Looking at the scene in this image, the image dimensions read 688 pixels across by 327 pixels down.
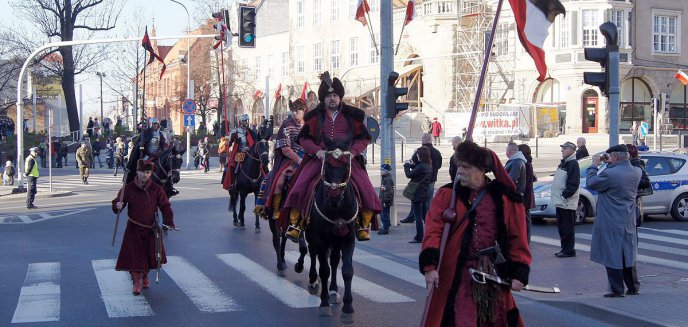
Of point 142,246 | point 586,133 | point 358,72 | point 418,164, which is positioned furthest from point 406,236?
point 358,72

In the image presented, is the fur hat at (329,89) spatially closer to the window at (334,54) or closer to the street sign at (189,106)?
the street sign at (189,106)

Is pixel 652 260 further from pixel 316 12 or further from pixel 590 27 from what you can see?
pixel 316 12

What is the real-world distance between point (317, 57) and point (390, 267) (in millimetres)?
56526

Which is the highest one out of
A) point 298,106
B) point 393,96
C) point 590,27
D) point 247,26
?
point 590,27

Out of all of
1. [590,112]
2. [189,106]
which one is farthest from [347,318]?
[590,112]

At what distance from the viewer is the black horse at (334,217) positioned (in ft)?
29.8

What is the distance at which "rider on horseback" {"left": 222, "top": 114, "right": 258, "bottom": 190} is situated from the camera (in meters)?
17.9

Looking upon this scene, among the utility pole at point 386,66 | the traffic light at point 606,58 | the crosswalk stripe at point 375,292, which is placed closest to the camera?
the crosswalk stripe at point 375,292

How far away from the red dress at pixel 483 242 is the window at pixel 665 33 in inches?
1985

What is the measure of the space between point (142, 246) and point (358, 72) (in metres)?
53.5

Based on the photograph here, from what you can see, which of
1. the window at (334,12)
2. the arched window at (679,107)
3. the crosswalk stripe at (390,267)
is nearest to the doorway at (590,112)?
the arched window at (679,107)

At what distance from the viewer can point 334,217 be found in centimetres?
934

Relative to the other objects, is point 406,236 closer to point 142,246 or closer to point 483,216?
point 142,246

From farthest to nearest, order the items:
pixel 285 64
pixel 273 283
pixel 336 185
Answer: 1. pixel 285 64
2. pixel 273 283
3. pixel 336 185
